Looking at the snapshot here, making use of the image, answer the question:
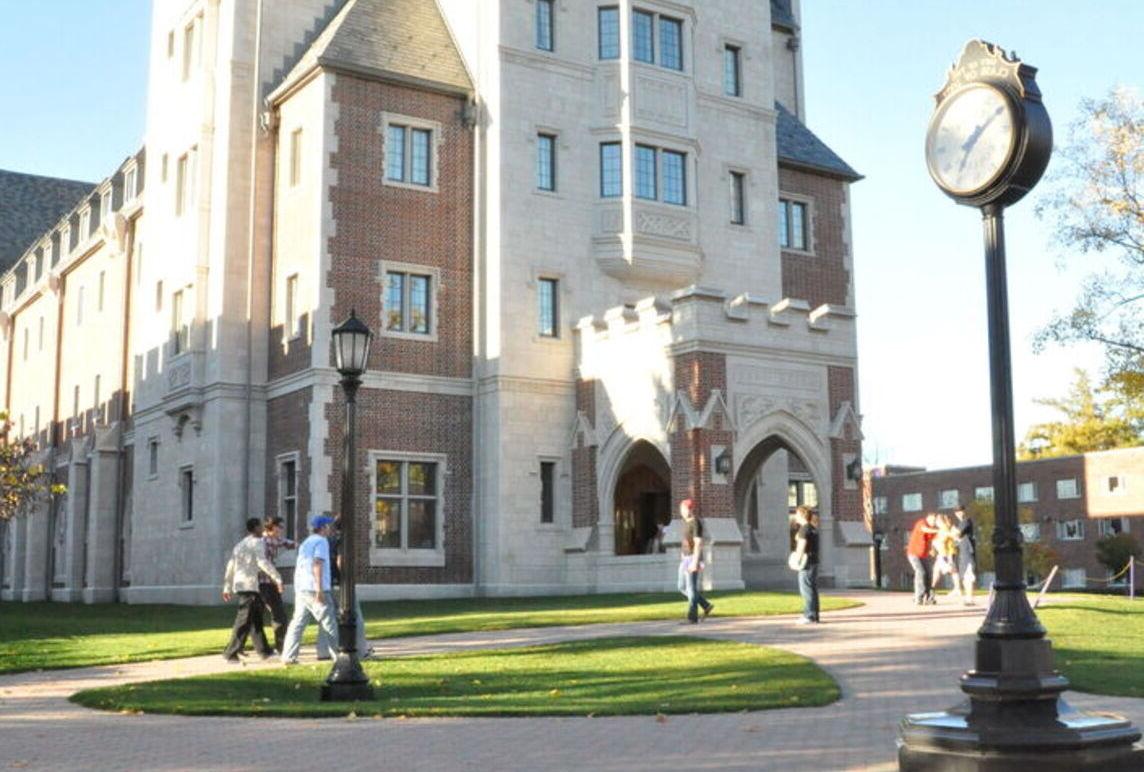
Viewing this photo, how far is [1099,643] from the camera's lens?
53.8 ft

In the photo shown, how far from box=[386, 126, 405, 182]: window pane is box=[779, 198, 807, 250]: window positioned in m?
10.7

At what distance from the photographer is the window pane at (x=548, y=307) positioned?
101 ft

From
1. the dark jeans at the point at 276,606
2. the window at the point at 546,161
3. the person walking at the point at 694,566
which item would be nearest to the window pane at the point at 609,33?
the window at the point at 546,161

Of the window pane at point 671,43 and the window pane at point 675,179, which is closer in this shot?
the window pane at point 675,179

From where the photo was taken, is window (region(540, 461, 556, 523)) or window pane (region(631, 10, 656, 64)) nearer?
window (region(540, 461, 556, 523))

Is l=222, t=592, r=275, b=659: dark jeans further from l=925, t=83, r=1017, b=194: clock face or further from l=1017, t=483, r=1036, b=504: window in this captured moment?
l=1017, t=483, r=1036, b=504: window

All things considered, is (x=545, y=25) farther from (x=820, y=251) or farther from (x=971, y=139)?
(x=971, y=139)

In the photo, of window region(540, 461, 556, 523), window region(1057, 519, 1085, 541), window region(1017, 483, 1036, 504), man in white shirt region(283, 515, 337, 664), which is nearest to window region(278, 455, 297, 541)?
window region(540, 461, 556, 523)

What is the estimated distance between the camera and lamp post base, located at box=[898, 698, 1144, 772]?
6.63 meters

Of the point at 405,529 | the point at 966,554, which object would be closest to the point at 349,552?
the point at 966,554

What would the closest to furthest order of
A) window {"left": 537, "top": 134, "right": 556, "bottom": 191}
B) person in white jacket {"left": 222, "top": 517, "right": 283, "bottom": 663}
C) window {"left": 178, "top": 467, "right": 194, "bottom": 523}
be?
1. person in white jacket {"left": 222, "top": 517, "right": 283, "bottom": 663}
2. window {"left": 537, "top": 134, "right": 556, "bottom": 191}
3. window {"left": 178, "top": 467, "right": 194, "bottom": 523}

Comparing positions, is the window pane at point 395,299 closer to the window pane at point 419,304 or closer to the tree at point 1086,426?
the window pane at point 419,304

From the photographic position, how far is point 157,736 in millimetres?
10023

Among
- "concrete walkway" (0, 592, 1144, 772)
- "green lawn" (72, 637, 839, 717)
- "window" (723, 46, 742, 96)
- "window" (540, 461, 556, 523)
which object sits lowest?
"concrete walkway" (0, 592, 1144, 772)
